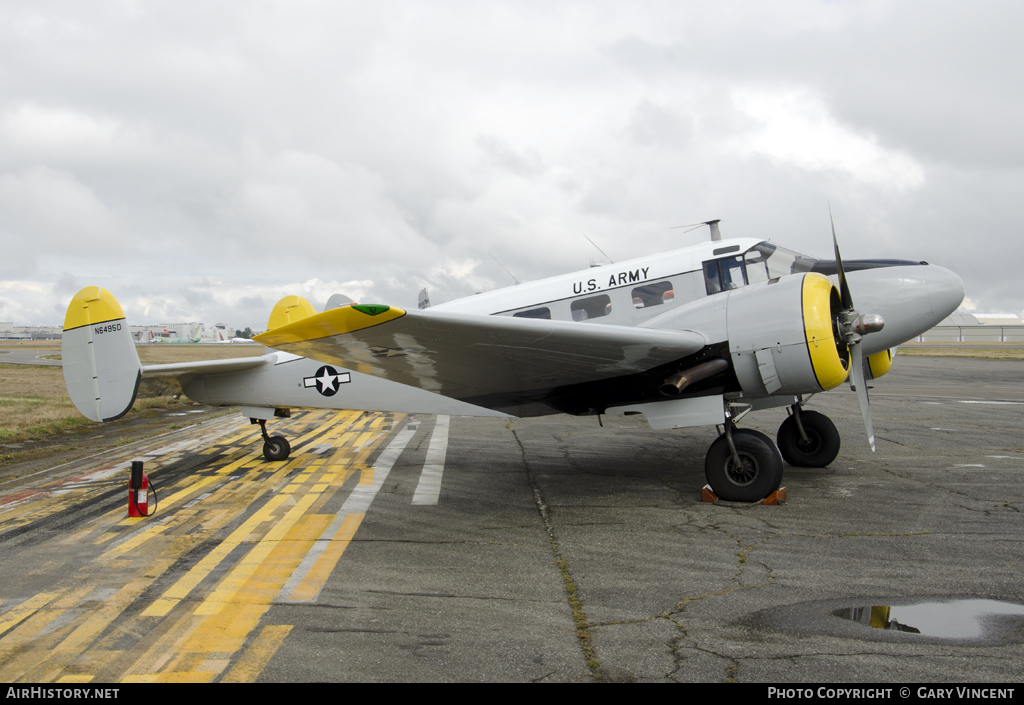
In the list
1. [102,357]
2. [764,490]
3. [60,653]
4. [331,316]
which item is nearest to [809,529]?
[764,490]

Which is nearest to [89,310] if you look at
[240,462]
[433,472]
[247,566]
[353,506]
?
[240,462]

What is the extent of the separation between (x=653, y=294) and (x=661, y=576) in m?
4.59

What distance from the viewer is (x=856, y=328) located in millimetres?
7305

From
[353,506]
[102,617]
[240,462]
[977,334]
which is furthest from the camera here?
[977,334]

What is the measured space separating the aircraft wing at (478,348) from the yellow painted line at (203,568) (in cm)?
197

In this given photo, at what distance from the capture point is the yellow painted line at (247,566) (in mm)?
4617

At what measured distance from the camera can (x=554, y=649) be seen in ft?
12.3

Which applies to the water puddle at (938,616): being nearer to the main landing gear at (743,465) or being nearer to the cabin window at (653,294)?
the main landing gear at (743,465)

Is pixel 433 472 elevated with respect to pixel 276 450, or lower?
lower

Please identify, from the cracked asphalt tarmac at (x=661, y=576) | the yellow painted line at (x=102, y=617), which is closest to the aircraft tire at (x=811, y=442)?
the cracked asphalt tarmac at (x=661, y=576)

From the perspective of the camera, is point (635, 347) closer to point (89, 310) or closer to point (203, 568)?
point (203, 568)

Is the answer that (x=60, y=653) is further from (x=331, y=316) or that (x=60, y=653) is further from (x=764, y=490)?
(x=764, y=490)

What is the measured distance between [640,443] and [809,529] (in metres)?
6.21

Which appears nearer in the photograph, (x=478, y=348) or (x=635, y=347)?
(x=478, y=348)
